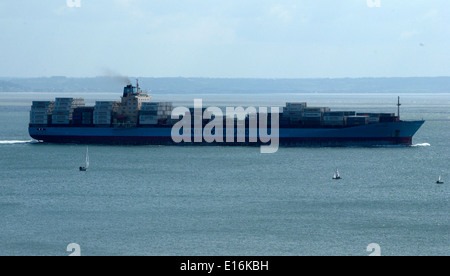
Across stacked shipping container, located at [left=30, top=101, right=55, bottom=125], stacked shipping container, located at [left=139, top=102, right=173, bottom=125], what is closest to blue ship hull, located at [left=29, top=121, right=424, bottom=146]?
stacked shipping container, located at [left=139, top=102, right=173, bottom=125]

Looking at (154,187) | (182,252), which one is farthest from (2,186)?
(182,252)

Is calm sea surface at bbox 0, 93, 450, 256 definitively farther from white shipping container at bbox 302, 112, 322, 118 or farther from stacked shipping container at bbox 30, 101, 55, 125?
stacked shipping container at bbox 30, 101, 55, 125

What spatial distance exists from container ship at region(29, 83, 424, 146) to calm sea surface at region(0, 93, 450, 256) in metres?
6.47

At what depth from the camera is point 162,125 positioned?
246 ft

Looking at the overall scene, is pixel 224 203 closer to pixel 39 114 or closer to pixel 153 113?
pixel 153 113

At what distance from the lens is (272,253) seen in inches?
1099

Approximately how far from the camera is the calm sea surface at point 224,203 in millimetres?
29531

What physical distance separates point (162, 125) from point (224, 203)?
36.7 metres

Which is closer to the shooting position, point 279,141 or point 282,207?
point 282,207

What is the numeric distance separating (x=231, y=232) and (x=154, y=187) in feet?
46.8

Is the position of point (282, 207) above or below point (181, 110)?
below
